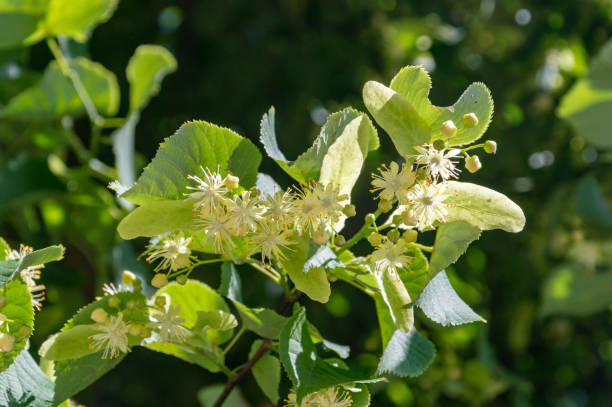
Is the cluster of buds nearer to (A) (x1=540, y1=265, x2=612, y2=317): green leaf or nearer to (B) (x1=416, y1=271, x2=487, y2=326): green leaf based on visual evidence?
(B) (x1=416, y1=271, x2=487, y2=326): green leaf

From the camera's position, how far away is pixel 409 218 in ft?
1.73

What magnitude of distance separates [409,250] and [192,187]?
21 cm

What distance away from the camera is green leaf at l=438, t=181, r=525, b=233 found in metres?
0.51

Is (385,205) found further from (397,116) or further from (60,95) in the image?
(60,95)

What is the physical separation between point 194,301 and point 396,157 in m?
1.08

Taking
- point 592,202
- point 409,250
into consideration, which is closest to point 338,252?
point 409,250

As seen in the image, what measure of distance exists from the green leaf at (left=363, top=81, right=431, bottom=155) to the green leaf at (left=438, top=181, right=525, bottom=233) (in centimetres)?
5

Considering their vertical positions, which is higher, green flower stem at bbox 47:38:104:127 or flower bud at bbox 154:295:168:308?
green flower stem at bbox 47:38:104:127

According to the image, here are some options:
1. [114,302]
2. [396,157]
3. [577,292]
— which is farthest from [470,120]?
[396,157]

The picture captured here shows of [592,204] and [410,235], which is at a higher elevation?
[410,235]

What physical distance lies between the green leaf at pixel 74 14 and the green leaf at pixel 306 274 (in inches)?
27.7

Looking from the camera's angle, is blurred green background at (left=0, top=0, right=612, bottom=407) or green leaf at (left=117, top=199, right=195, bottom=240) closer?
green leaf at (left=117, top=199, right=195, bottom=240)

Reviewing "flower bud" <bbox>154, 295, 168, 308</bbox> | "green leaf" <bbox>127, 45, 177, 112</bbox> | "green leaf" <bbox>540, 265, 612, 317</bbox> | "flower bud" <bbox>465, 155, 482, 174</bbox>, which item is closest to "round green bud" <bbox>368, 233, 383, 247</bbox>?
"flower bud" <bbox>465, 155, 482, 174</bbox>

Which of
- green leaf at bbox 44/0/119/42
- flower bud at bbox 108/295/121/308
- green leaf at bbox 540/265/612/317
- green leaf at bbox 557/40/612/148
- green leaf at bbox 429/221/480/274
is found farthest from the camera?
green leaf at bbox 540/265/612/317
